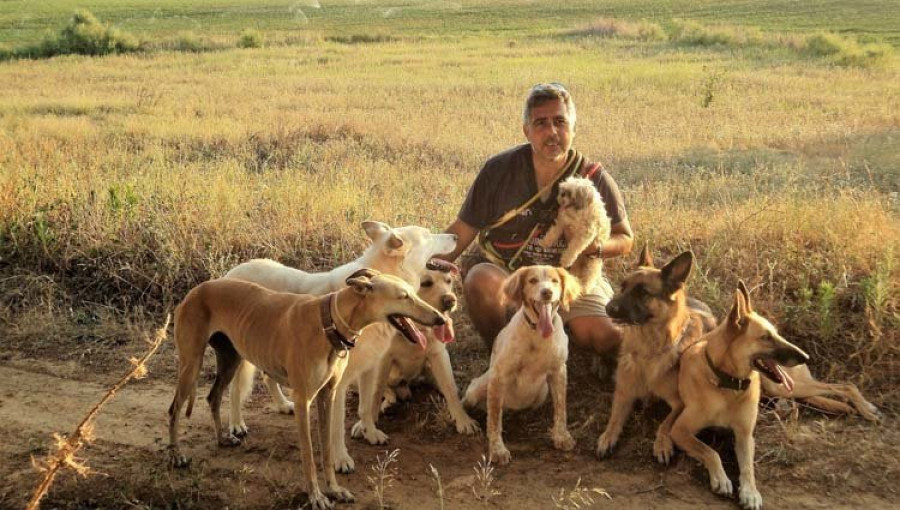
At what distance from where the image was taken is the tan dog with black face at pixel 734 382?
14.8ft

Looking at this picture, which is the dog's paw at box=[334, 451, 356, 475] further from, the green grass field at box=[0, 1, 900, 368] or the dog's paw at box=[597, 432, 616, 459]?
the green grass field at box=[0, 1, 900, 368]

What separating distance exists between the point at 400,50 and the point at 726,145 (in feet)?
64.5

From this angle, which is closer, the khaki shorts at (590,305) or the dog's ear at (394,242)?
the dog's ear at (394,242)

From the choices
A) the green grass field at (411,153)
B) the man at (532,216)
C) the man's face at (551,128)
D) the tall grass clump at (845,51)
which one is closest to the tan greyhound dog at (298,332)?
the man at (532,216)

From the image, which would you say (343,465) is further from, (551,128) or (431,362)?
(551,128)

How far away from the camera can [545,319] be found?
4.95 metres

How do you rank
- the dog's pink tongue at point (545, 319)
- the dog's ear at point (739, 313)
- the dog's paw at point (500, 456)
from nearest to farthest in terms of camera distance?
the dog's ear at point (739, 313) < the dog's pink tongue at point (545, 319) < the dog's paw at point (500, 456)

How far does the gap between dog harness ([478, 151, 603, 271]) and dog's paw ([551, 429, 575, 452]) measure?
1.27m

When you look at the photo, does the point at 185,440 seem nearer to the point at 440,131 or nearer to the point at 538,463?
the point at 538,463

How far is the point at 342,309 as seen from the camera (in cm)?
425

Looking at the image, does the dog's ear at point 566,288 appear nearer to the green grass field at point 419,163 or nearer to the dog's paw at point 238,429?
the green grass field at point 419,163

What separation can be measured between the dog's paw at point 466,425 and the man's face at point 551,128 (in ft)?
5.90

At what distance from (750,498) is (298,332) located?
2.46 metres

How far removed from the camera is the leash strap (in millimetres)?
4270
